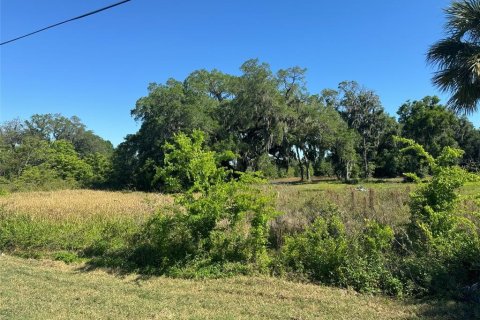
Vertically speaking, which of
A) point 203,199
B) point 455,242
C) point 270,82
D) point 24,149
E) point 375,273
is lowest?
point 375,273

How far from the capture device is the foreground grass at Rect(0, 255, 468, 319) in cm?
520

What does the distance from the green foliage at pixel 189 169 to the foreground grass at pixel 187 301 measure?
6.39 ft

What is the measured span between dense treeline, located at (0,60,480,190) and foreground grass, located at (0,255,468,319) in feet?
95.3

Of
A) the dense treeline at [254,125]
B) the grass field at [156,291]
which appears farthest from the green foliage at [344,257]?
the dense treeline at [254,125]

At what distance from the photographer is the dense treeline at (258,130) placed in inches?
1591

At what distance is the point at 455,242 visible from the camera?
6.35 metres

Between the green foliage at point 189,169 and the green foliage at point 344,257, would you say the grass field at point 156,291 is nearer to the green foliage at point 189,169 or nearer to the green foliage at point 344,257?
the green foliage at point 344,257

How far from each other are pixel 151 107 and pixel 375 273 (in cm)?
3800

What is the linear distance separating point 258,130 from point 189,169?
35.9m

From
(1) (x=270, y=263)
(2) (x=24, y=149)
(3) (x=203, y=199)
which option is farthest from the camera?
→ (2) (x=24, y=149)

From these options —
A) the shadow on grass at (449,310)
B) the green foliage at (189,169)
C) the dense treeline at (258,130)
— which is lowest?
the shadow on grass at (449,310)

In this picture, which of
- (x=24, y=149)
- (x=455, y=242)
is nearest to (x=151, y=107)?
(x=24, y=149)

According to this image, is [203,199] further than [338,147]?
No

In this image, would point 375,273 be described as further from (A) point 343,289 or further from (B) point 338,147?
(B) point 338,147
